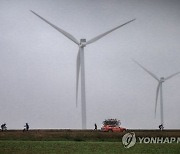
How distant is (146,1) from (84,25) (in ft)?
7.51

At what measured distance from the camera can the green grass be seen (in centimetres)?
739

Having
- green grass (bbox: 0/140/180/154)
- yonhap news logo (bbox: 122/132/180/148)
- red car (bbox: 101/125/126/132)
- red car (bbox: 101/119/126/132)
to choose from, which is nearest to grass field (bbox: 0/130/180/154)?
green grass (bbox: 0/140/180/154)

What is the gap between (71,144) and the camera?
7605 mm

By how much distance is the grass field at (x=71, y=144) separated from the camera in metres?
7.45

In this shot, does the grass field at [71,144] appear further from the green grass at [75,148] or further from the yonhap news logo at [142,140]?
the yonhap news logo at [142,140]

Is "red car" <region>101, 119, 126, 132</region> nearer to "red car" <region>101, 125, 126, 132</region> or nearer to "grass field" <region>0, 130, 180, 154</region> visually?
"red car" <region>101, 125, 126, 132</region>

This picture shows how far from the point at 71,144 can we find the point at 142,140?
5.57 ft

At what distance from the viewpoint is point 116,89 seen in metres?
11.3

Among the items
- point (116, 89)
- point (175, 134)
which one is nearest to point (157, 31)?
point (116, 89)

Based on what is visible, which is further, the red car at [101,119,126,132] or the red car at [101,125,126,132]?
the red car at [101,119,126,132]

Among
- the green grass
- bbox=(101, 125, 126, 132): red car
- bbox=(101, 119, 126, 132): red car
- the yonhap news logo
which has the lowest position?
the green grass

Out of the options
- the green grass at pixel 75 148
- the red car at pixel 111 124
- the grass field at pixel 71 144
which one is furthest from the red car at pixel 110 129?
the green grass at pixel 75 148

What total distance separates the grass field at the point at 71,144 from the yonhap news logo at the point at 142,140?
0.34ft

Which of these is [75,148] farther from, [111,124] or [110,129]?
[111,124]
